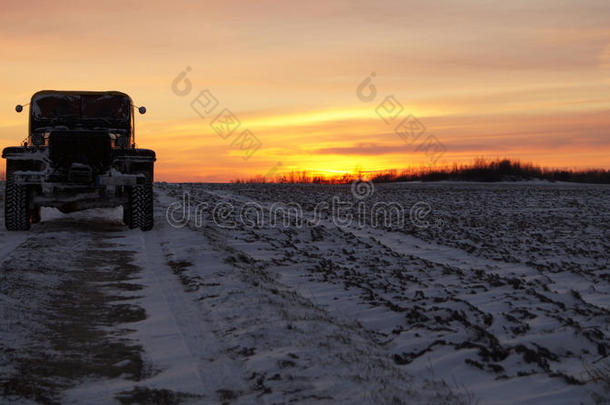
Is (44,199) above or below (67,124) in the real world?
below

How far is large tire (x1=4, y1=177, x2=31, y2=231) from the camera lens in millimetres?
10844

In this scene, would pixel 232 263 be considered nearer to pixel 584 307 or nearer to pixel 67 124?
pixel 584 307

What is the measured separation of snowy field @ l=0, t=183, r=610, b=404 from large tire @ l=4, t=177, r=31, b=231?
4.54ft

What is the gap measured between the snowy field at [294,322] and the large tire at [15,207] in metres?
1.38

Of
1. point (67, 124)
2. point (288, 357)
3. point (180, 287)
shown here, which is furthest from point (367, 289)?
point (67, 124)

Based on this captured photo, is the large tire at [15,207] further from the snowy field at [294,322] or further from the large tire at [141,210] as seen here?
the large tire at [141,210]

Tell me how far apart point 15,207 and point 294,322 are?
806cm

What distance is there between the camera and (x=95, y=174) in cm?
1106

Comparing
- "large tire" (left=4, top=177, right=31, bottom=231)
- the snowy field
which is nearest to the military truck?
"large tire" (left=4, top=177, right=31, bottom=231)

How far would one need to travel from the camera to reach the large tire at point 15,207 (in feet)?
35.6

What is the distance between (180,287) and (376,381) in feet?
10.2
